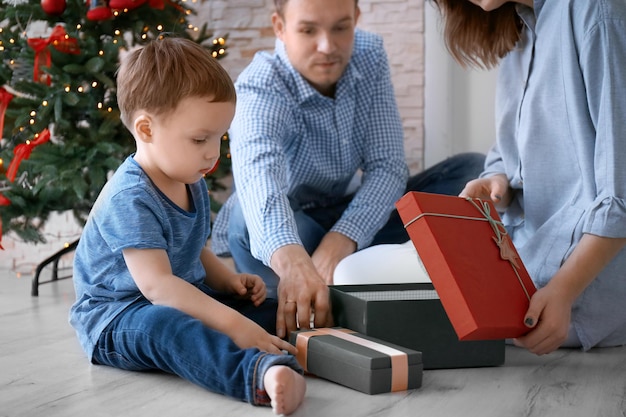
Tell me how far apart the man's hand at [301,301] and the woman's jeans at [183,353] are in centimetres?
27

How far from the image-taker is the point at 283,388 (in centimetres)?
140

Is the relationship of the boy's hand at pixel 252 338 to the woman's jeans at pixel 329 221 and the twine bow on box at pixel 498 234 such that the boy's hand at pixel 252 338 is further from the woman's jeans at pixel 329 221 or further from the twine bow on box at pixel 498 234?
the woman's jeans at pixel 329 221

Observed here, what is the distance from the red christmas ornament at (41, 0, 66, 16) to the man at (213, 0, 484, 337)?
0.67m

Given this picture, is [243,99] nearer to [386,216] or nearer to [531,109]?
[386,216]

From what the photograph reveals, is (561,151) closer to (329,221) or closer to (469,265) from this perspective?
(469,265)

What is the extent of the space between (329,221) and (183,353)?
1146 mm

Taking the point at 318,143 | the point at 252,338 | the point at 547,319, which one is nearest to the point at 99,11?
the point at 318,143

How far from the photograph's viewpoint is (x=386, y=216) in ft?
8.25

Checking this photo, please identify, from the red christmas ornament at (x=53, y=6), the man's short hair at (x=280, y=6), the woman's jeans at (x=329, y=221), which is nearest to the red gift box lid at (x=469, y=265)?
the woman's jeans at (x=329, y=221)

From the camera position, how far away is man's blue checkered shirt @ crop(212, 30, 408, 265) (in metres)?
2.37

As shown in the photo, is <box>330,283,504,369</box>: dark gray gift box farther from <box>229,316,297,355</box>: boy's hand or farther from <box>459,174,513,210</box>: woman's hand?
<box>459,174,513,210</box>: woman's hand

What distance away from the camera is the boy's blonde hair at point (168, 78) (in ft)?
5.51

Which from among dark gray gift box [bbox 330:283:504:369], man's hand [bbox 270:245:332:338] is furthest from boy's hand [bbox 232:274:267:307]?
dark gray gift box [bbox 330:283:504:369]

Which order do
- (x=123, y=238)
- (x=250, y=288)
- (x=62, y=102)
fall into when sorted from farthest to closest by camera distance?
(x=62, y=102) < (x=250, y=288) < (x=123, y=238)
